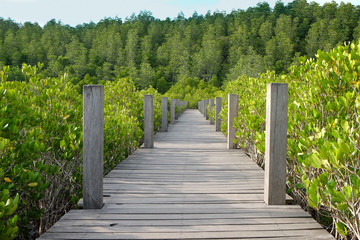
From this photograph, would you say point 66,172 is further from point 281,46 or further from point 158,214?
point 281,46

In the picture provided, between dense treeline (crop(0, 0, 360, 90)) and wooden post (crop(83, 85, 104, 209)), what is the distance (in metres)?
63.9

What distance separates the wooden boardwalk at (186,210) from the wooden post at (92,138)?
29 centimetres

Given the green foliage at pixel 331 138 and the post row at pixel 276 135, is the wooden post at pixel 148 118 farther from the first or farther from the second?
the post row at pixel 276 135

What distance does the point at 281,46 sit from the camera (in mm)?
77375

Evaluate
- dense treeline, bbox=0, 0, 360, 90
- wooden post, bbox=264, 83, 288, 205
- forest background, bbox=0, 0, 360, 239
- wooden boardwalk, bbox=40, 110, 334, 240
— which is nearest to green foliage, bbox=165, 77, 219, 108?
forest background, bbox=0, 0, 360, 239

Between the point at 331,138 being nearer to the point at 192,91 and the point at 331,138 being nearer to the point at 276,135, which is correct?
the point at 276,135

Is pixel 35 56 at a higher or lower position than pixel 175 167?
higher

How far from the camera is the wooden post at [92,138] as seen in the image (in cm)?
295

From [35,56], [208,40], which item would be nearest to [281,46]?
[208,40]

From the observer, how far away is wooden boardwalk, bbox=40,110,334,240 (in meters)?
2.57

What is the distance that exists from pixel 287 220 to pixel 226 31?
101 meters

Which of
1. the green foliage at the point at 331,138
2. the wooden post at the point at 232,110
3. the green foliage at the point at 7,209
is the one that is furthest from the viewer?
the wooden post at the point at 232,110

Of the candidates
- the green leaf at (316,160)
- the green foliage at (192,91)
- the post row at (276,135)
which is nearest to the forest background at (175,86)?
the green leaf at (316,160)

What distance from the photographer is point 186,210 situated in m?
3.07
